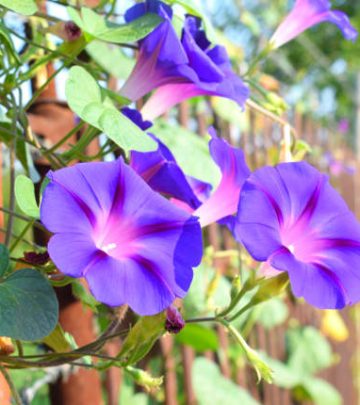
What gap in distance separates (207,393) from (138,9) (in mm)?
1198

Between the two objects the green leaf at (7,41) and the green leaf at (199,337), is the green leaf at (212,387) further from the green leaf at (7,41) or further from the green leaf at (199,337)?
the green leaf at (7,41)

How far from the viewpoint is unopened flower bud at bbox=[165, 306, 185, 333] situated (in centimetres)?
60

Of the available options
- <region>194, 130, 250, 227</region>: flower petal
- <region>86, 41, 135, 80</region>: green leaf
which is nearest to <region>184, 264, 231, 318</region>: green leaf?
<region>86, 41, 135, 80</region>: green leaf

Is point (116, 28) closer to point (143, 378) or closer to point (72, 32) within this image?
point (72, 32)

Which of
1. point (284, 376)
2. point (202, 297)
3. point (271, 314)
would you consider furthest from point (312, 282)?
point (284, 376)

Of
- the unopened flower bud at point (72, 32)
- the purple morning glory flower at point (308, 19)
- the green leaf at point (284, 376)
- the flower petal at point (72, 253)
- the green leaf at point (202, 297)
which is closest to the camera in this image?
the flower petal at point (72, 253)

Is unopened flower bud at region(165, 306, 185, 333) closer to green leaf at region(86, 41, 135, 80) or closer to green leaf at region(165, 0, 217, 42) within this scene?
green leaf at region(165, 0, 217, 42)

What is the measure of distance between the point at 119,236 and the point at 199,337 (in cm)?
97

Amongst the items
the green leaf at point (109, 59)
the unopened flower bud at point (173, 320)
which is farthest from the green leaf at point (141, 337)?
the green leaf at point (109, 59)

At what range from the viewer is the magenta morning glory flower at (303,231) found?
0.58 meters

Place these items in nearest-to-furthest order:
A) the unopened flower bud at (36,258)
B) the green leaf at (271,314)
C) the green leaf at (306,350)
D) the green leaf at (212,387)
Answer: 1. the unopened flower bud at (36,258)
2. the green leaf at (212,387)
3. the green leaf at (271,314)
4. the green leaf at (306,350)

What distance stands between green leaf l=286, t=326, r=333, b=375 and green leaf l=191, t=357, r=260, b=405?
126 centimetres

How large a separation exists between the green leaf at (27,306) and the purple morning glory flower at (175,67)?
0.24 metres

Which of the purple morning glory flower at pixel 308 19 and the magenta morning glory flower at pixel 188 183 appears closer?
the magenta morning glory flower at pixel 188 183
